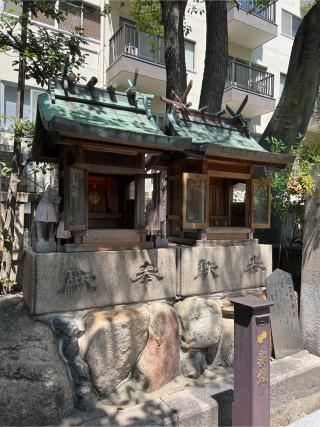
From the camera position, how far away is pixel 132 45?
11.8 m

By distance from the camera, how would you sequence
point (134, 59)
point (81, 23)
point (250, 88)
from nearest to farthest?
point (81, 23) < point (134, 59) < point (250, 88)

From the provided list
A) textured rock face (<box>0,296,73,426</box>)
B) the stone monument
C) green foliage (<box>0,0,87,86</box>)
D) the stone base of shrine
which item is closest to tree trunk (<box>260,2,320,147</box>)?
the stone monument

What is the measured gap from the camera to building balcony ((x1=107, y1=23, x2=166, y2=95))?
11.5 m

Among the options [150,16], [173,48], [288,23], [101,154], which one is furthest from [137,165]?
[288,23]

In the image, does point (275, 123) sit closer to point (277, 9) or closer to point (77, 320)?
point (77, 320)

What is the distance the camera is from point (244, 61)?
15523 mm

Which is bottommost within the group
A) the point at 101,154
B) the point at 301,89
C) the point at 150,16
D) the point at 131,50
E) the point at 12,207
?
the point at 12,207

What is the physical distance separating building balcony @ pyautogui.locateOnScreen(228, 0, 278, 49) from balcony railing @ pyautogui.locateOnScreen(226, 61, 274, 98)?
1.34 meters

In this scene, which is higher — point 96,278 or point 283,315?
point 96,278

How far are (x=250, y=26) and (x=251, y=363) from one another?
14.8 m

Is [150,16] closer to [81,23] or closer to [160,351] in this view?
[81,23]

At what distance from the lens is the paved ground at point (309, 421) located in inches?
148

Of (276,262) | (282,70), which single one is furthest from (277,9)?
(276,262)

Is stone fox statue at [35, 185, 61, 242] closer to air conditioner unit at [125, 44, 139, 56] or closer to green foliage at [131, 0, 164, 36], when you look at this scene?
green foliage at [131, 0, 164, 36]
